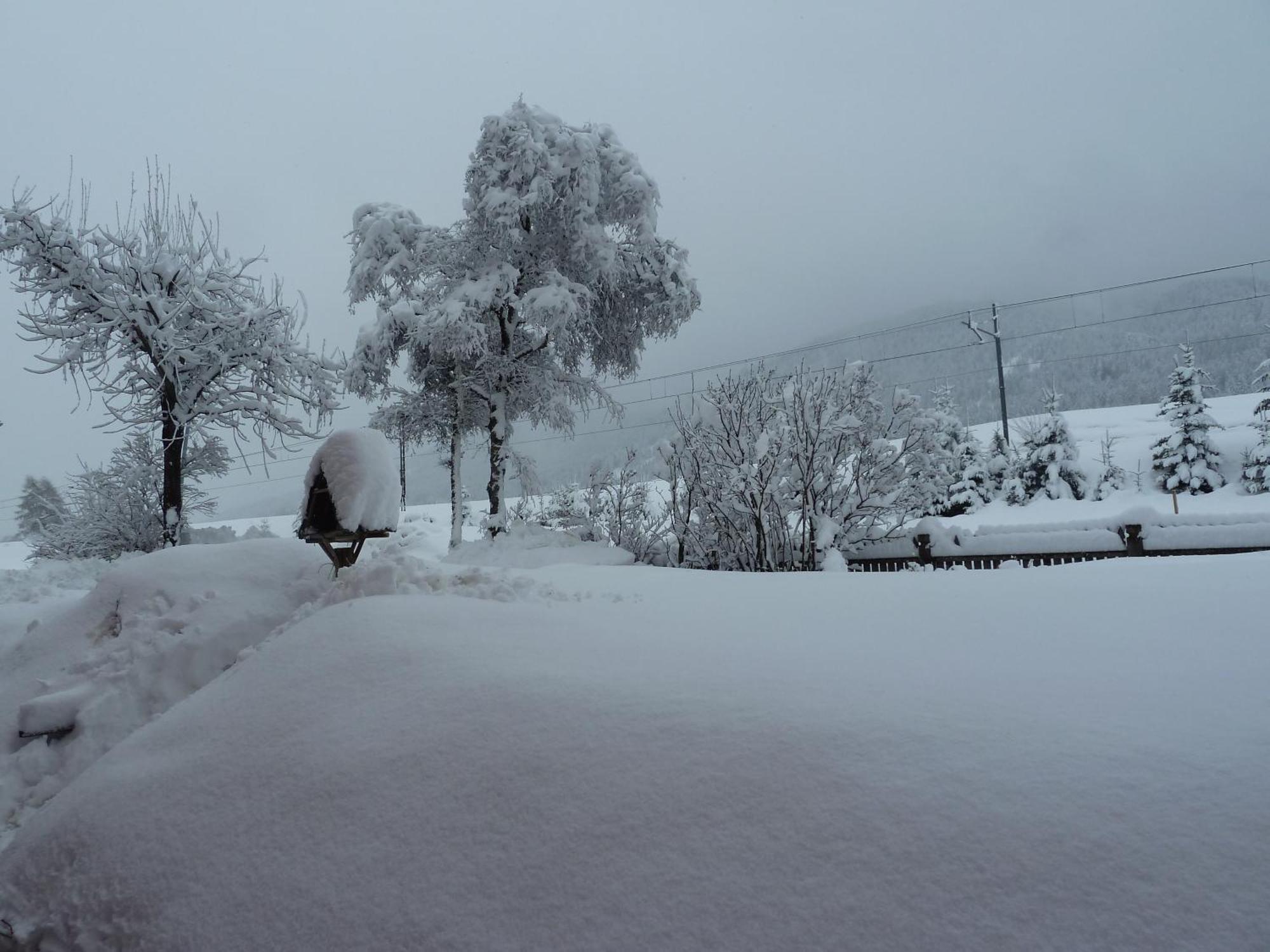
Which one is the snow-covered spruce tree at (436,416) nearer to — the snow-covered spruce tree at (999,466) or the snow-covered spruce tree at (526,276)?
the snow-covered spruce tree at (526,276)

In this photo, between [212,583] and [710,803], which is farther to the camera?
[212,583]

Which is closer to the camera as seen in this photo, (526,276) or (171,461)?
(171,461)

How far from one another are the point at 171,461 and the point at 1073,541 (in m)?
12.8

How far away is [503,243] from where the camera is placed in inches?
487

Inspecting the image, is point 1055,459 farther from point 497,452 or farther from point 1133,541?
point 497,452

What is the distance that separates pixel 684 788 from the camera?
156cm

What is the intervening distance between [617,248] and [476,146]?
10.6ft

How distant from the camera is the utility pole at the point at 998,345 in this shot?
24156mm

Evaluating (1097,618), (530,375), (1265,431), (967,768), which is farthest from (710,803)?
(1265,431)

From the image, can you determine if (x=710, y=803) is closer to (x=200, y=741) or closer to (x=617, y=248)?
(x=200, y=741)

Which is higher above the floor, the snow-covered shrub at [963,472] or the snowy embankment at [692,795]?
the snow-covered shrub at [963,472]

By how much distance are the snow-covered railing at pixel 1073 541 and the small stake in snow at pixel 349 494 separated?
5.60 metres

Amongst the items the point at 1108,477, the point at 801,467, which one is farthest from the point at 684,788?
the point at 1108,477

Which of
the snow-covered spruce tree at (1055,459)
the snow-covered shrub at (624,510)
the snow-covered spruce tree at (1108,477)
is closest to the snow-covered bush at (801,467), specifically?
the snow-covered shrub at (624,510)
